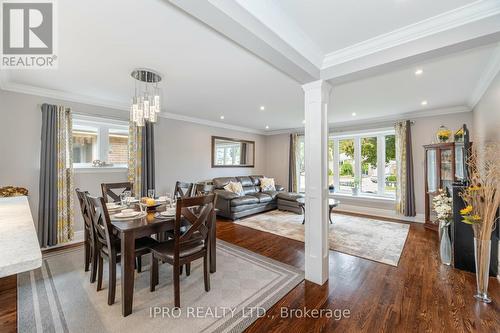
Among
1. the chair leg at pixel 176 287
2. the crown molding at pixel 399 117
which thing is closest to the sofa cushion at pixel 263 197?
the crown molding at pixel 399 117

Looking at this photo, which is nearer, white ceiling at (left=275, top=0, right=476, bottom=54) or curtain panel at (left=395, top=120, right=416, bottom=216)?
white ceiling at (left=275, top=0, right=476, bottom=54)

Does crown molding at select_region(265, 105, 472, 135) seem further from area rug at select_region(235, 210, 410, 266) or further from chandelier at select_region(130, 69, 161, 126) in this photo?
chandelier at select_region(130, 69, 161, 126)

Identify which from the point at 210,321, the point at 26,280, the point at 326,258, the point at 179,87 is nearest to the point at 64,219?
the point at 26,280

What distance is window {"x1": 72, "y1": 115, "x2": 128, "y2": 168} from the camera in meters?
3.95

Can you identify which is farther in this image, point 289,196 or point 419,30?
point 289,196

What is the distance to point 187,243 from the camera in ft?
7.29

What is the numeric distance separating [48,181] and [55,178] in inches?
3.7

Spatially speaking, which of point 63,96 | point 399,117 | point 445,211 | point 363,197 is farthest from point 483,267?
point 63,96

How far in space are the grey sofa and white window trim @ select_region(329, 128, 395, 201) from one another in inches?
77.7

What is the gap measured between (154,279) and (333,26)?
294cm

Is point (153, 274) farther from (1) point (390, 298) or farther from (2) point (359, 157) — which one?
(2) point (359, 157)

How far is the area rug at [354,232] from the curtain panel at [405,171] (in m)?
0.59

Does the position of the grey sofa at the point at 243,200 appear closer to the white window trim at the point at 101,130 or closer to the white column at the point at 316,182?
the white window trim at the point at 101,130

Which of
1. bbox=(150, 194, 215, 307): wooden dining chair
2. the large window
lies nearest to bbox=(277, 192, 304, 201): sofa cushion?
the large window
